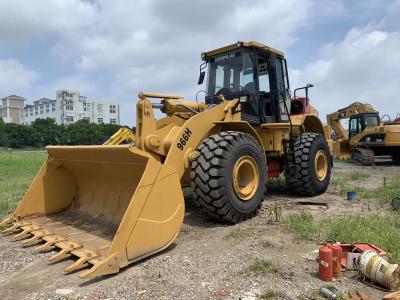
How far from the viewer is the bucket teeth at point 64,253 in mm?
4285

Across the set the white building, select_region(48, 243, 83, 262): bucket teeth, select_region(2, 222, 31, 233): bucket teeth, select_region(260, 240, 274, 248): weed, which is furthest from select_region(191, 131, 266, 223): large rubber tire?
the white building

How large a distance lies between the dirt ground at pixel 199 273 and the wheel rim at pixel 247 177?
1.85 feet

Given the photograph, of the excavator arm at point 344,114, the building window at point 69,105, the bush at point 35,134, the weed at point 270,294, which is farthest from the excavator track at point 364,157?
the building window at point 69,105

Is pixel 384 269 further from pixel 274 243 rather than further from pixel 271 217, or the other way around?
pixel 271 217

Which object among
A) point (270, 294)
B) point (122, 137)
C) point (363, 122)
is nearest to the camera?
point (270, 294)

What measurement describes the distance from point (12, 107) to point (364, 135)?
14682 cm

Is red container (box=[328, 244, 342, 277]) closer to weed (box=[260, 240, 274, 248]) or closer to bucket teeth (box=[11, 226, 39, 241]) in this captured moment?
weed (box=[260, 240, 274, 248])

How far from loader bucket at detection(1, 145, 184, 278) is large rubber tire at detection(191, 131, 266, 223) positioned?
0.53 metres

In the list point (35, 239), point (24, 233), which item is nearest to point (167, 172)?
point (35, 239)

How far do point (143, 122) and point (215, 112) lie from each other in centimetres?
127

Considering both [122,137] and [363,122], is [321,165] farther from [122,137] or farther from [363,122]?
[363,122]

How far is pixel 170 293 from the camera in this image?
3502mm

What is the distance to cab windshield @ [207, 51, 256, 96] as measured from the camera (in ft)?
23.3

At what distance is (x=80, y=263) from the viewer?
396 cm
